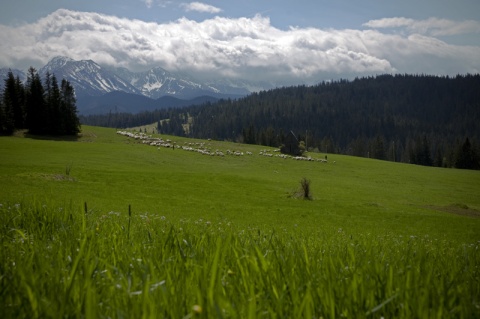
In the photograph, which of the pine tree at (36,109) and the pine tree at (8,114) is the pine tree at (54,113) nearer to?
the pine tree at (36,109)

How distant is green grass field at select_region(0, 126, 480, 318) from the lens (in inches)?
72.1

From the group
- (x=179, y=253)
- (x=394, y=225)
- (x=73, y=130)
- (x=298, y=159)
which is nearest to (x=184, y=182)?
(x=394, y=225)

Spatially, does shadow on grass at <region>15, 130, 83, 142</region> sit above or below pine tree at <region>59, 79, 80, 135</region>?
below

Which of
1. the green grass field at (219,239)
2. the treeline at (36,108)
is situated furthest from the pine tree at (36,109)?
the green grass field at (219,239)

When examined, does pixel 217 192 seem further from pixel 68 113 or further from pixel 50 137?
pixel 68 113

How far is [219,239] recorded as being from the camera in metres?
2.38

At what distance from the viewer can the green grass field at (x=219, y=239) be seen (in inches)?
72.1

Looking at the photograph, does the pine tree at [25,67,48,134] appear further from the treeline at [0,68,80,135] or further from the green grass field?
the green grass field

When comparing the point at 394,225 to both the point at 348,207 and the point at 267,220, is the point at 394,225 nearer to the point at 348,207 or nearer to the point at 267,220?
the point at 348,207

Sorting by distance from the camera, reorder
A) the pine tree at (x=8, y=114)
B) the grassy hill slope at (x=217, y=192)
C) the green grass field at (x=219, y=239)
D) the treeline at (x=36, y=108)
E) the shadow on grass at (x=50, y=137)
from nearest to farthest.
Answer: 1. the green grass field at (x=219, y=239)
2. the grassy hill slope at (x=217, y=192)
3. the pine tree at (x=8, y=114)
4. the shadow on grass at (x=50, y=137)
5. the treeline at (x=36, y=108)

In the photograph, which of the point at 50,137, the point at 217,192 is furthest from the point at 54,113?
the point at 217,192

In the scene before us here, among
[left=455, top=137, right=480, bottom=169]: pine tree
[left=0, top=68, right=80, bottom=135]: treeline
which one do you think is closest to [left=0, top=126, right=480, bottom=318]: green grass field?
[left=0, top=68, right=80, bottom=135]: treeline

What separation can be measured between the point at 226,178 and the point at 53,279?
4859 centimetres

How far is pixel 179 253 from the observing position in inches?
116
